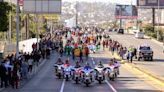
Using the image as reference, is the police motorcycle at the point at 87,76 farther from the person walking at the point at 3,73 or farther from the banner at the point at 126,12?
the banner at the point at 126,12

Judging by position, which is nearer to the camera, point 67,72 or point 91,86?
point 91,86

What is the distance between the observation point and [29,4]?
230ft

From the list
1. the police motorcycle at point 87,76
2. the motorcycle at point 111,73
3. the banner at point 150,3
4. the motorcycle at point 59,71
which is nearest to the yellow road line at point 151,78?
the motorcycle at point 111,73

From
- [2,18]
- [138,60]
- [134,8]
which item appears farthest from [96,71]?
[134,8]

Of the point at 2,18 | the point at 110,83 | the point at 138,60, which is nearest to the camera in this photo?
the point at 110,83

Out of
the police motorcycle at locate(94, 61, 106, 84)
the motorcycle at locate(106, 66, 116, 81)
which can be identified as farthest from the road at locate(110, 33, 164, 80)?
the police motorcycle at locate(94, 61, 106, 84)

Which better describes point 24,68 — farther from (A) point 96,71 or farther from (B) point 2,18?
(B) point 2,18

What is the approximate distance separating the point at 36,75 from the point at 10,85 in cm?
1077

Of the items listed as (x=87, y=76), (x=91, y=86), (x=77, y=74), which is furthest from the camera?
(x=77, y=74)

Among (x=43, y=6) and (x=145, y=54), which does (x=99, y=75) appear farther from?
(x=43, y=6)

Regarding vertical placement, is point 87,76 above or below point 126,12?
below

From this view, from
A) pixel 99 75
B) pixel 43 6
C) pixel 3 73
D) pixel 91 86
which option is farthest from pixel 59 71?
pixel 43 6

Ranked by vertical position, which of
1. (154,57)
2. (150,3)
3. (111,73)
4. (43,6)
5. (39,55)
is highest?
(150,3)

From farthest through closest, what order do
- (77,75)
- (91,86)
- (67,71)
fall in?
(67,71) → (77,75) → (91,86)
